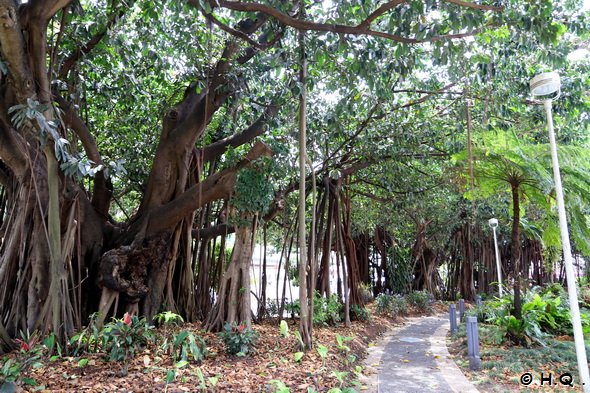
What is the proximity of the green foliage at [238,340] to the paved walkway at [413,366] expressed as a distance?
1380 millimetres

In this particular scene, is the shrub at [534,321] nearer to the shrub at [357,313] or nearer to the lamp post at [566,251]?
the lamp post at [566,251]

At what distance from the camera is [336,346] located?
5895 millimetres

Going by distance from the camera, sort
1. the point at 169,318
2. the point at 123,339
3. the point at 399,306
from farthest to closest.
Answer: the point at 399,306, the point at 169,318, the point at 123,339

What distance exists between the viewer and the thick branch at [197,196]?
18.9 feet

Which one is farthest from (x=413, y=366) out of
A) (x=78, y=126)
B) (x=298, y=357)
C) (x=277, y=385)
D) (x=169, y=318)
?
(x=78, y=126)

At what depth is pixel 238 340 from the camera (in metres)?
4.82

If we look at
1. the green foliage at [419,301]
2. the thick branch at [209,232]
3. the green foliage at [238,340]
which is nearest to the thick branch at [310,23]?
the green foliage at [238,340]

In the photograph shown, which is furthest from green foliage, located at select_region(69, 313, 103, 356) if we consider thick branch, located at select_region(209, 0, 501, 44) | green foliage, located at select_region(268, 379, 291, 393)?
thick branch, located at select_region(209, 0, 501, 44)

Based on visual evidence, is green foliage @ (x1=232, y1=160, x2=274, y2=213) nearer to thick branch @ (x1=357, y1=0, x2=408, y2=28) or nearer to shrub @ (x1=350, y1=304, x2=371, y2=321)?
thick branch @ (x1=357, y1=0, x2=408, y2=28)

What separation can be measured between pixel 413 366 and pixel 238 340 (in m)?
2.54

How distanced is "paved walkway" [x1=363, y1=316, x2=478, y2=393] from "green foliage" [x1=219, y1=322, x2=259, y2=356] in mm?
1380

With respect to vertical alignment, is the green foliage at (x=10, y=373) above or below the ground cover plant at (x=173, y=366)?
above

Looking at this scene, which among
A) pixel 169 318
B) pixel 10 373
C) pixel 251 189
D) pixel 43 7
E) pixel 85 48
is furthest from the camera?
pixel 251 189

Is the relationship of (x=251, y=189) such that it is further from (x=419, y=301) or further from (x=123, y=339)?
(x=419, y=301)
